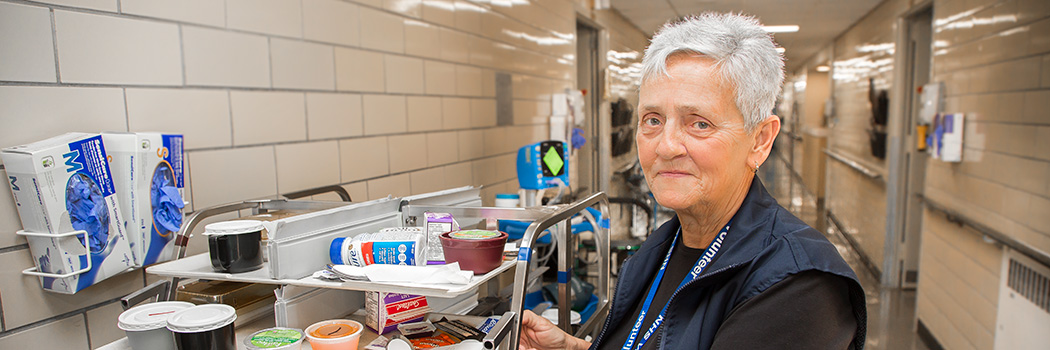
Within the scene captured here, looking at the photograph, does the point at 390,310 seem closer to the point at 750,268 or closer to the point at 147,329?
the point at 147,329

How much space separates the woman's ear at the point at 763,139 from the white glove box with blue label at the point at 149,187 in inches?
58.2

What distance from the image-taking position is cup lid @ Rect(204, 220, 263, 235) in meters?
1.25

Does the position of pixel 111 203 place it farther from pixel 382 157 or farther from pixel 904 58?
pixel 904 58

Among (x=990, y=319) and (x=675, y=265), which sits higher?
(x=675, y=265)

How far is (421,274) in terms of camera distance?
1.14 meters

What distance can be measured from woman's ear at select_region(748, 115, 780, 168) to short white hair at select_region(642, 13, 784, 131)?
21 millimetres

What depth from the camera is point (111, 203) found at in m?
1.44

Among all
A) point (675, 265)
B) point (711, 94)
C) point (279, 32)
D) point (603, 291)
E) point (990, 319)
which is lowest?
point (990, 319)

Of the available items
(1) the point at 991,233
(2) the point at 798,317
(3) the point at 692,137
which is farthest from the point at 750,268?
(1) the point at 991,233

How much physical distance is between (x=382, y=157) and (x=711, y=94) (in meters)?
1.85

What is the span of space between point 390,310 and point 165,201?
2.33 ft

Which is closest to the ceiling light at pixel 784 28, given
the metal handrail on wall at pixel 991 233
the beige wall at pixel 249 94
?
the metal handrail on wall at pixel 991 233

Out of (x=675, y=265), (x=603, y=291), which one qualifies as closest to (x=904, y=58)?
(x=603, y=291)

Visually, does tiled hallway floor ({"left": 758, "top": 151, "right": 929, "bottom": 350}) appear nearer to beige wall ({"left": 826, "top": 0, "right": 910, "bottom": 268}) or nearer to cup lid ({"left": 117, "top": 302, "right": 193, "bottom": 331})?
beige wall ({"left": 826, "top": 0, "right": 910, "bottom": 268})
